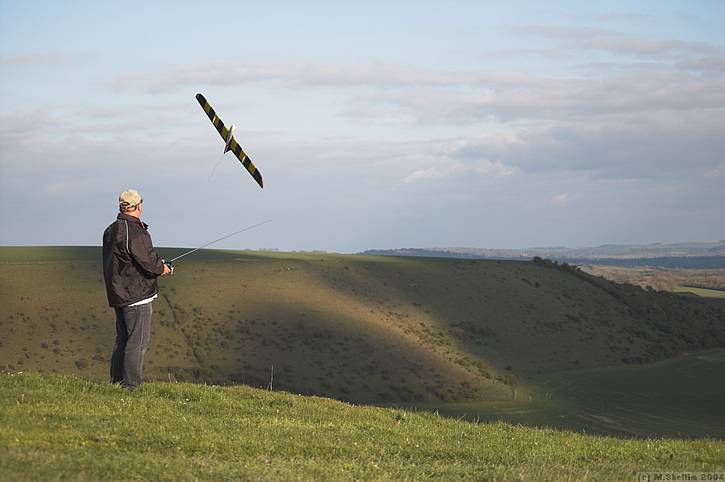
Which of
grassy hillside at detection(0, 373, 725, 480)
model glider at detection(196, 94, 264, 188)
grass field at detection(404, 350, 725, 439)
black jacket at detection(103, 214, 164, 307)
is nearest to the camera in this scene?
grassy hillside at detection(0, 373, 725, 480)

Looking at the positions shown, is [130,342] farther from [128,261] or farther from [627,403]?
[627,403]

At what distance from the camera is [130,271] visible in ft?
47.9

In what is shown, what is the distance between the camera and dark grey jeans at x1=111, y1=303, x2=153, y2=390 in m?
14.7

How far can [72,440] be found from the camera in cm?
1133

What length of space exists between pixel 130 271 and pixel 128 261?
200mm

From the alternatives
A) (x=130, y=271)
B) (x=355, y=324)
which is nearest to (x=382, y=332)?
(x=355, y=324)

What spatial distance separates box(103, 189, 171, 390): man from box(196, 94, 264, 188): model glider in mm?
5634

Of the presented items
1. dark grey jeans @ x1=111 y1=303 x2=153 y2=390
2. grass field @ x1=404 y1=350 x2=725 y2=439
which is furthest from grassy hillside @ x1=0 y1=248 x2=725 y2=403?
dark grey jeans @ x1=111 y1=303 x2=153 y2=390

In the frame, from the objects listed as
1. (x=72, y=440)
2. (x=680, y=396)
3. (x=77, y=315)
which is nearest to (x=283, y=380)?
(x=77, y=315)

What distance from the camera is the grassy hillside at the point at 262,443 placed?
34.8ft

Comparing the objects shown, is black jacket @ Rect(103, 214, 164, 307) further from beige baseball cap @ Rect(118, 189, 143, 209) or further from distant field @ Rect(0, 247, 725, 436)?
distant field @ Rect(0, 247, 725, 436)

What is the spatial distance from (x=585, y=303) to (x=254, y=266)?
2998 centimetres

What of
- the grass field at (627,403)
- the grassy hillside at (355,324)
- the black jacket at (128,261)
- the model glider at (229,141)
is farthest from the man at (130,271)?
the grassy hillside at (355,324)

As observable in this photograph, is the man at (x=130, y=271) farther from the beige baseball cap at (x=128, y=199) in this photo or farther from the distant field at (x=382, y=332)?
the distant field at (x=382, y=332)
